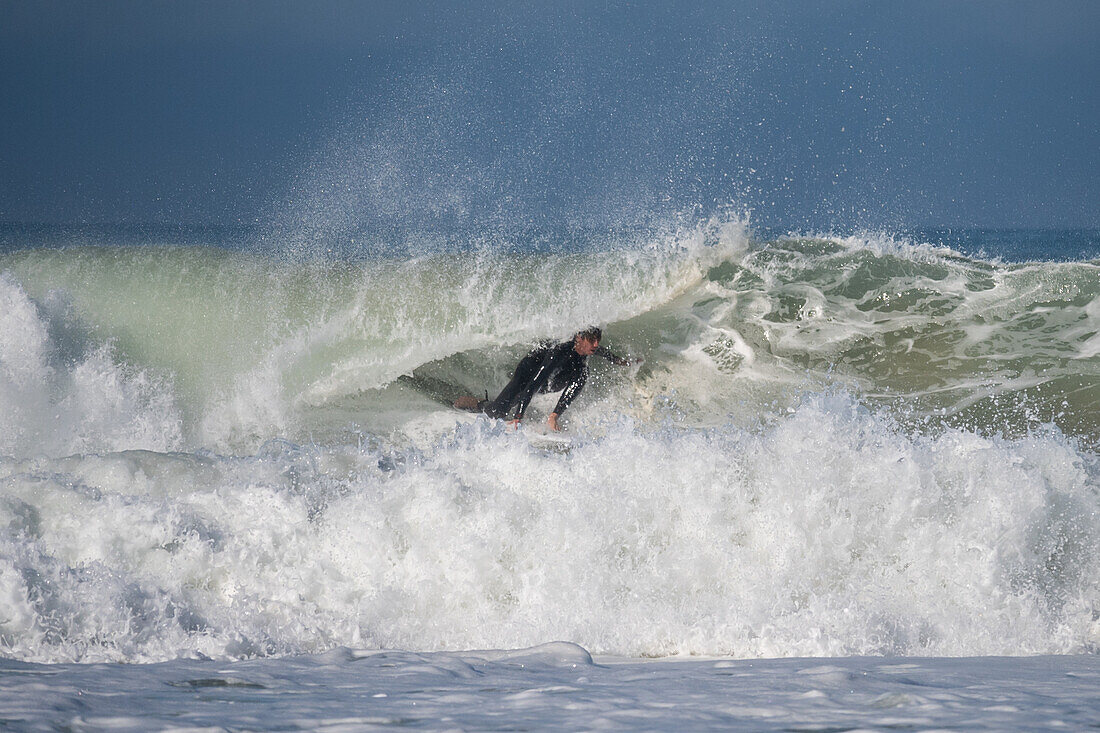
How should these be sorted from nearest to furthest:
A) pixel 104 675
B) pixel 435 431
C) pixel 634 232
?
pixel 104 675, pixel 435 431, pixel 634 232

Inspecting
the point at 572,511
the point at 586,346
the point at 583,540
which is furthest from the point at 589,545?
the point at 586,346

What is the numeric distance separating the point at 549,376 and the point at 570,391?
237 millimetres

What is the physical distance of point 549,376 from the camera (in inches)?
297

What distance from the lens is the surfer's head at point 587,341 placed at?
7730 millimetres

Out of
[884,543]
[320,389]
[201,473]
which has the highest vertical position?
[320,389]

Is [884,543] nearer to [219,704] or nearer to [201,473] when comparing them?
[219,704]

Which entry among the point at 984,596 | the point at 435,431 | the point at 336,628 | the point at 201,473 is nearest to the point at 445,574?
the point at 336,628

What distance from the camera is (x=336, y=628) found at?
3.57 metres

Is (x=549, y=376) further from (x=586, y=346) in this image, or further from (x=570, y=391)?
(x=586, y=346)

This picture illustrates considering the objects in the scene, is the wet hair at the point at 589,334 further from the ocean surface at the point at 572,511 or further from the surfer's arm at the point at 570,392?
the surfer's arm at the point at 570,392

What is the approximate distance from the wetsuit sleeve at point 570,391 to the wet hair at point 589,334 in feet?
1.16

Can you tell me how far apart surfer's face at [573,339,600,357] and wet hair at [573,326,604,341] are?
0.04m

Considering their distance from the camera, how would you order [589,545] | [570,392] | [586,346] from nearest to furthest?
[589,545] < [570,392] < [586,346]

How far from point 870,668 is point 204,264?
931 cm
